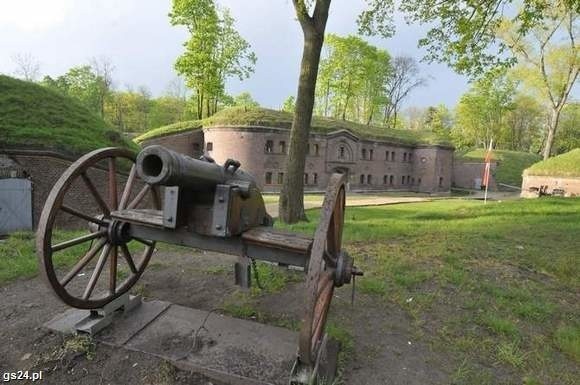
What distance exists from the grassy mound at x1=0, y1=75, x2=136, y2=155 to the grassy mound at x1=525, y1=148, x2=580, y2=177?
3138 centimetres

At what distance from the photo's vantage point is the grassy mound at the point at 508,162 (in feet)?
157

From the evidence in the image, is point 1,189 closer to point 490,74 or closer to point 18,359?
point 18,359

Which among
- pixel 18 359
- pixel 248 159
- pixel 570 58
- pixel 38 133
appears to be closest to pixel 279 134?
pixel 248 159

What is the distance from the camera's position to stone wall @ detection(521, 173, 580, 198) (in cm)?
2989

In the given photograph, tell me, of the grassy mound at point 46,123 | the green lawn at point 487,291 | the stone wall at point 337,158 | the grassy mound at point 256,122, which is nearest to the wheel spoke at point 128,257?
the green lawn at point 487,291

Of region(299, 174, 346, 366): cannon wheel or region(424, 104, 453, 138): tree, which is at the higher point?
region(424, 104, 453, 138): tree

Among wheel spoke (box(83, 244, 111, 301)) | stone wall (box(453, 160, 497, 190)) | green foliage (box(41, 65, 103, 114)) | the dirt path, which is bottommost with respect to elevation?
the dirt path

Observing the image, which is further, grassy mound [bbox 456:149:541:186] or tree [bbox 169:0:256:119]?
grassy mound [bbox 456:149:541:186]

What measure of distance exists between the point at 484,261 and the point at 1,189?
14.5 meters

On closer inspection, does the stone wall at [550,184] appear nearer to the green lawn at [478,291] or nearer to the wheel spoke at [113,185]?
the green lawn at [478,291]

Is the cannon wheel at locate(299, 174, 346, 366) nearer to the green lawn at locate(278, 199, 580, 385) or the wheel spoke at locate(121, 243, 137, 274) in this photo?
the green lawn at locate(278, 199, 580, 385)

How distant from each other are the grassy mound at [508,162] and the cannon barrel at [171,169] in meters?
52.2

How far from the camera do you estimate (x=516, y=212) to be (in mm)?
14039

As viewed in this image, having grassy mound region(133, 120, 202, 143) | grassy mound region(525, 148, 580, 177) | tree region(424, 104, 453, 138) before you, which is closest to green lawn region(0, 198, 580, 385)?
grassy mound region(525, 148, 580, 177)
